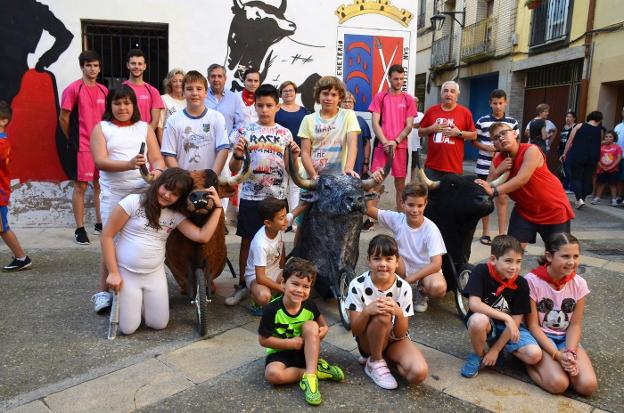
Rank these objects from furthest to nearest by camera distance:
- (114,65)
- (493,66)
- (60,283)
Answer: (493,66), (114,65), (60,283)

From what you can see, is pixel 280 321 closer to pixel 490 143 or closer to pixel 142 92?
pixel 142 92

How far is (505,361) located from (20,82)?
263 inches

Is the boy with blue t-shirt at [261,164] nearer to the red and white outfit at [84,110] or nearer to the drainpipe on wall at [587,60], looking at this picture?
the red and white outfit at [84,110]

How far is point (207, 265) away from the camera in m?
4.07

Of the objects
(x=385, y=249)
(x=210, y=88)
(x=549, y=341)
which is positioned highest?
(x=210, y=88)

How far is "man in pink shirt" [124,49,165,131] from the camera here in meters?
5.91

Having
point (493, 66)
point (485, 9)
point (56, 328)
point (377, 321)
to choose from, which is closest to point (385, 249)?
point (377, 321)

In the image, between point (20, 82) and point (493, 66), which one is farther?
point (493, 66)

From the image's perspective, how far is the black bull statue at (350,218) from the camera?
4.06 m

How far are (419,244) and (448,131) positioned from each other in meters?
2.39

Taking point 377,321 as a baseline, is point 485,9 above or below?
above

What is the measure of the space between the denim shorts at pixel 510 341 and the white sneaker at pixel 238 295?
6.75 feet

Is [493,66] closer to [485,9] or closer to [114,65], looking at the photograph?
[485,9]

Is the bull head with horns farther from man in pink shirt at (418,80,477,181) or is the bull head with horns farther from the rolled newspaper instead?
man in pink shirt at (418,80,477,181)
